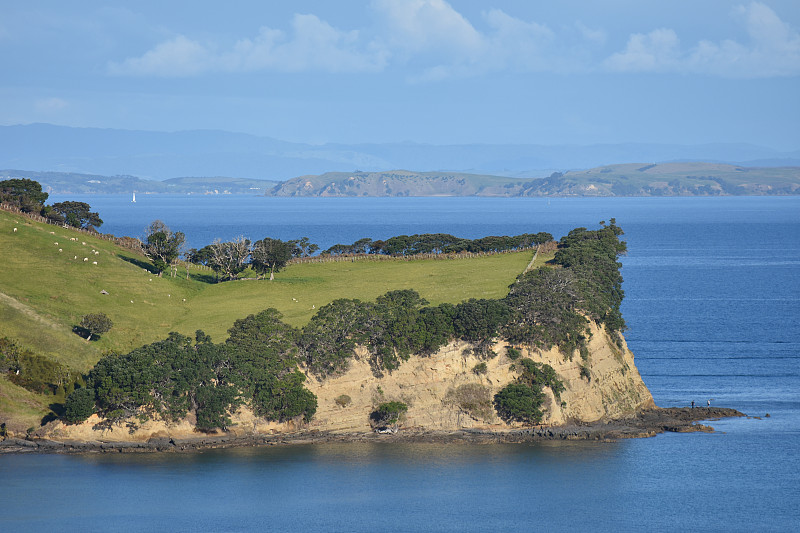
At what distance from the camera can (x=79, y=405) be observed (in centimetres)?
8144

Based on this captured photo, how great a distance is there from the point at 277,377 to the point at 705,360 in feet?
162

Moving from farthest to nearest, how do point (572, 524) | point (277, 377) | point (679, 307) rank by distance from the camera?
point (679, 307), point (277, 377), point (572, 524)

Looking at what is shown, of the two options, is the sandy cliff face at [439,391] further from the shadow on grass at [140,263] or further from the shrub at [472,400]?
the shadow on grass at [140,263]

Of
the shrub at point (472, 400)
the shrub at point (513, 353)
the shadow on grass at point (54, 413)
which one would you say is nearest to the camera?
the shadow on grass at point (54, 413)

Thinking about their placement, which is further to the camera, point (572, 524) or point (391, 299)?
point (391, 299)

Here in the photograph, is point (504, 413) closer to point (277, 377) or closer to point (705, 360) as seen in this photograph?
point (277, 377)

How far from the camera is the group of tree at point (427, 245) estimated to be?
5876 inches

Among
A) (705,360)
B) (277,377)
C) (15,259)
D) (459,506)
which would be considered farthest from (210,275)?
(459,506)

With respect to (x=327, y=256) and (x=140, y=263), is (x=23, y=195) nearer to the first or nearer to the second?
(x=140, y=263)

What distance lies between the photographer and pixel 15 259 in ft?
387

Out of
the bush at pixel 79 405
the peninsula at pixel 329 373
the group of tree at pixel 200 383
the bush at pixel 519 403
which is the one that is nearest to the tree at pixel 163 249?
the peninsula at pixel 329 373

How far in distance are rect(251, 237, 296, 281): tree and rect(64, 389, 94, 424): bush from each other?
4622cm

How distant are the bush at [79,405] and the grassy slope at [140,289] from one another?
36.2ft

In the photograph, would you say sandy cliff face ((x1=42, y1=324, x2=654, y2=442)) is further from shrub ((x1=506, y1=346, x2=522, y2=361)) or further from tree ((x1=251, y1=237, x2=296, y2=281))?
tree ((x1=251, y1=237, x2=296, y2=281))
